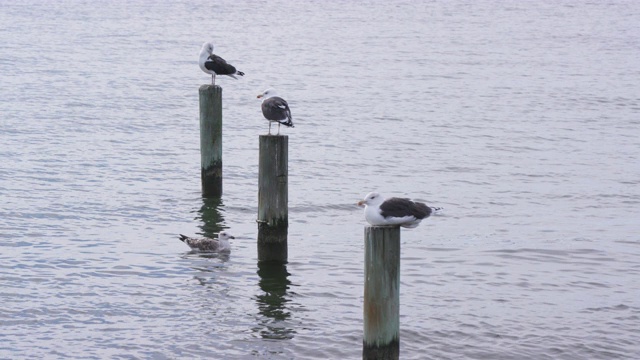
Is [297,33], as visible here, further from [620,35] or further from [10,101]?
[10,101]

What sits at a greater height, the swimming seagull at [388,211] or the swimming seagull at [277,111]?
the swimming seagull at [277,111]

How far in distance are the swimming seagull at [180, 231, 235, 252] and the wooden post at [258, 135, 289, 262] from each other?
27.0 inches

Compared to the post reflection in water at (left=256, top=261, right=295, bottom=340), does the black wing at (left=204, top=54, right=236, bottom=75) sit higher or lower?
higher

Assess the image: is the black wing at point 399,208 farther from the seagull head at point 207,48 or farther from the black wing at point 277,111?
the seagull head at point 207,48

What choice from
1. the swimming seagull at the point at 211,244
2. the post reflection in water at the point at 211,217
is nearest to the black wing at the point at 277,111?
the swimming seagull at the point at 211,244

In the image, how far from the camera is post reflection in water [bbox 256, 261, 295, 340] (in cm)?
1305

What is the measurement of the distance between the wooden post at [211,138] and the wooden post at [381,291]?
8.16 m

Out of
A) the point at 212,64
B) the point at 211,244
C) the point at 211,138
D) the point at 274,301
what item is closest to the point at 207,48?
the point at 212,64

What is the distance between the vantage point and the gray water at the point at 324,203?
43.3 ft

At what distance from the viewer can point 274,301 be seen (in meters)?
14.2

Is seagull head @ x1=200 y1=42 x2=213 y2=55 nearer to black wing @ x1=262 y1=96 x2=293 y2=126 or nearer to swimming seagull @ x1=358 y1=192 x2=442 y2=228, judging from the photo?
black wing @ x1=262 y1=96 x2=293 y2=126

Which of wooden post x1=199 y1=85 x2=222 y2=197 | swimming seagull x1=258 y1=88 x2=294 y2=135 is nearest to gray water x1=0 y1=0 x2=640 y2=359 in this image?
wooden post x1=199 y1=85 x2=222 y2=197

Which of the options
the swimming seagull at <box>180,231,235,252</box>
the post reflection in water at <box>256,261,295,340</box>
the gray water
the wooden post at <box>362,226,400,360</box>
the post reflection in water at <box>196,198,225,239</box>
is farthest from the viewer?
the post reflection in water at <box>196,198,225,239</box>

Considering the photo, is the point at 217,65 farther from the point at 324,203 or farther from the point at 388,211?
the point at 388,211
